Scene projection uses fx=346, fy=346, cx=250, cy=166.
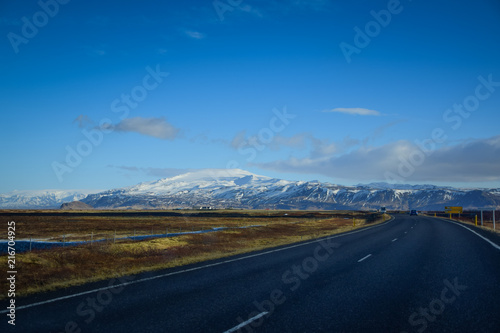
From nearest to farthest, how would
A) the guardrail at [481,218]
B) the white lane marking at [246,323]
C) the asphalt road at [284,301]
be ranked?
the white lane marking at [246,323]
the asphalt road at [284,301]
the guardrail at [481,218]

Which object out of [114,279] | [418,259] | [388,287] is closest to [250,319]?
[388,287]

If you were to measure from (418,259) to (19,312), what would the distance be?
47.3 ft

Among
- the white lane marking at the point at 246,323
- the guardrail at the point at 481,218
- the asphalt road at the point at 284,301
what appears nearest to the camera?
the white lane marking at the point at 246,323

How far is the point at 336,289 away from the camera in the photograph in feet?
31.6

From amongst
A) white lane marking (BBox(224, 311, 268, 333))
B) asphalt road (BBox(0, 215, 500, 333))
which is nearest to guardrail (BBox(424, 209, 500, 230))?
asphalt road (BBox(0, 215, 500, 333))

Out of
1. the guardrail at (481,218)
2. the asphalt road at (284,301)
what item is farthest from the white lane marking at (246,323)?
the guardrail at (481,218)

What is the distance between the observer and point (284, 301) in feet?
27.6

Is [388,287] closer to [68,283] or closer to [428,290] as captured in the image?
[428,290]

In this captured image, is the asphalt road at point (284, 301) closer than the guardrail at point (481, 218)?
Yes

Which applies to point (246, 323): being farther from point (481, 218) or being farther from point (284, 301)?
point (481, 218)

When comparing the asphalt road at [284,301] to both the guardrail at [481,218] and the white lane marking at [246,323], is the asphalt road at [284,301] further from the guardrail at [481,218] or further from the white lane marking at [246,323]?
the guardrail at [481,218]

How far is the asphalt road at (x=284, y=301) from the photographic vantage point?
6.70 metres

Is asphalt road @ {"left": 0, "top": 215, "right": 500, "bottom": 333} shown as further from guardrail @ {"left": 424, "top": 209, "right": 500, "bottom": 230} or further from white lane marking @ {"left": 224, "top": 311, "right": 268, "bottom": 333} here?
guardrail @ {"left": 424, "top": 209, "right": 500, "bottom": 230}

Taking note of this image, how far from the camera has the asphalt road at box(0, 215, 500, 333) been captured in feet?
22.0
